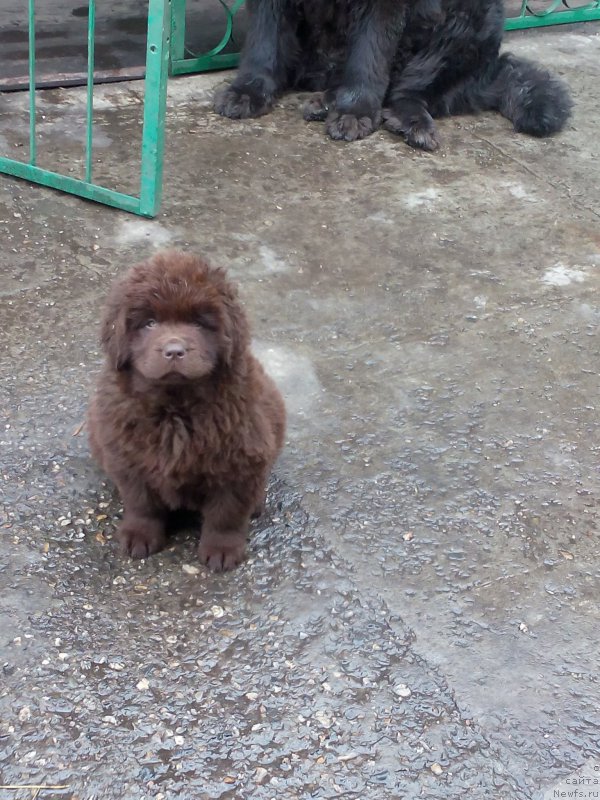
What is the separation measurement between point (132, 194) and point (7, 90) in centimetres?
125

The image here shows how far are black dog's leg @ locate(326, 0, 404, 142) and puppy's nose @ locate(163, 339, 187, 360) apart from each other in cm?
289

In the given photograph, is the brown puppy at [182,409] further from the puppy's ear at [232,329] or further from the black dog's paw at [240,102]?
the black dog's paw at [240,102]

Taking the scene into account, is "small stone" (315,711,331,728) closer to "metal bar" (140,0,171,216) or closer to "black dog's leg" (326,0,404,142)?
"metal bar" (140,0,171,216)

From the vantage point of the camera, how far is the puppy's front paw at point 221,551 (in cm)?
236

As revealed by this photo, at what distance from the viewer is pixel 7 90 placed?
4.64 m

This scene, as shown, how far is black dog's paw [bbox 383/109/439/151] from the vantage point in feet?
15.1

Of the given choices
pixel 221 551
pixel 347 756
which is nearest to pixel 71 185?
pixel 221 551

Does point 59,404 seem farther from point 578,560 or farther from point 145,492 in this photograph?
point 578,560

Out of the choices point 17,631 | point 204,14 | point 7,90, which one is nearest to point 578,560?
point 17,631

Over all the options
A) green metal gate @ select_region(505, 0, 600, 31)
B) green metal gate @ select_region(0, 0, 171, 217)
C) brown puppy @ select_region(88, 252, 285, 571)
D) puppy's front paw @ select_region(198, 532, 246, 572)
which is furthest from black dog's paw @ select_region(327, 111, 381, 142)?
puppy's front paw @ select_region(198, 532, 246, 572)

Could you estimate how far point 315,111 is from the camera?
4.75 meters

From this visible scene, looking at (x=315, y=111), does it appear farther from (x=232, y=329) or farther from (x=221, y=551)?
(x=221, y=551)

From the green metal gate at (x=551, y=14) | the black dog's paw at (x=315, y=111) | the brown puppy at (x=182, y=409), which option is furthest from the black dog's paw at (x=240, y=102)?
the brown puppy at (x=182, y=409)

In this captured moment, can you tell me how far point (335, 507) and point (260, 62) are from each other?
3.00 meters
